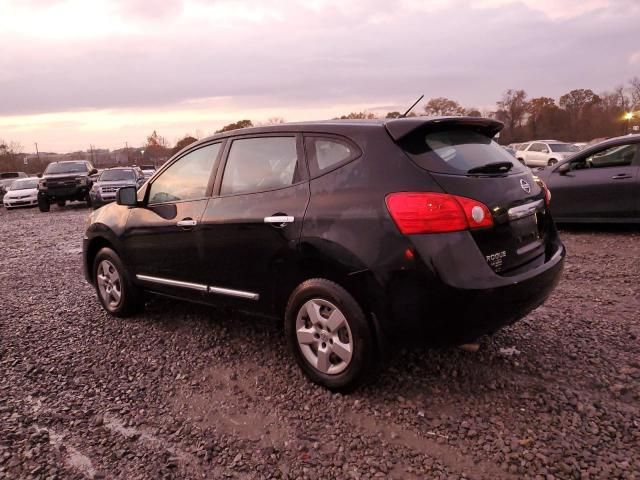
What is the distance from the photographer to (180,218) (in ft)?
13.0

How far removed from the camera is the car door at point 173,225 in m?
3.90

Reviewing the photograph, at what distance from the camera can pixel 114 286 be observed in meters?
4.78

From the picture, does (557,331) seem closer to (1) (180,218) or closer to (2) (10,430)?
(1) (180,218)

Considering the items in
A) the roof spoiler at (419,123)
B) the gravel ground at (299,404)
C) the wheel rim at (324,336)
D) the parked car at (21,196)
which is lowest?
the gravel ground at (299,404)

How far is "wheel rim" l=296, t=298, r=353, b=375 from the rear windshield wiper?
45.2 inches

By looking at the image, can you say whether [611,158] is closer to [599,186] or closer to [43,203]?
[599,186]

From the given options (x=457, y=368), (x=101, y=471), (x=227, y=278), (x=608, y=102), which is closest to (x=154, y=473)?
(x=101, y=471)

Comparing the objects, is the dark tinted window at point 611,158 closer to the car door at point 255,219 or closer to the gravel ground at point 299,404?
the gravel ground at point 299,404

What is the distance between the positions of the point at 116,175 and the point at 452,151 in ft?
59.3

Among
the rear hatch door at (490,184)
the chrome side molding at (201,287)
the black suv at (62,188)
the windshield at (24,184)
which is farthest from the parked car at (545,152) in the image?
the chrome side molding at (201,287)

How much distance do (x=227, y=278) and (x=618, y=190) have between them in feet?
20.1

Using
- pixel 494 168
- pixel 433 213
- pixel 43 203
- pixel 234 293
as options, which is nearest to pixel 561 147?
pixel 43 203

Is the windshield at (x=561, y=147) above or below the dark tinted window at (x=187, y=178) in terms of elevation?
below

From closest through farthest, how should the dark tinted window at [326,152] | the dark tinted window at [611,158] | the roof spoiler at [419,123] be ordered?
1. the roof spoiler at [419,123]
2. the dark tinted window at [326,152]
3. the dark tinted window at [611,158]
